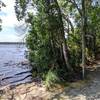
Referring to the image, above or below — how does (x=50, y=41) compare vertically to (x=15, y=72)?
above

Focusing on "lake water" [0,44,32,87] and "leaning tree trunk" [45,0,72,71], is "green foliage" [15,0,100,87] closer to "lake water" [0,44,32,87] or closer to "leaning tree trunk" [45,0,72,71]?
"leaning tree trunk" [45,0,72,71]

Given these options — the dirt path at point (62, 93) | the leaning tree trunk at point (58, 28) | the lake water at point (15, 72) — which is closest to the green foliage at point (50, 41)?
the leaning tree trunk at point (58, 28)

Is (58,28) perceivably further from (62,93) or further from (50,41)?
(62,93)

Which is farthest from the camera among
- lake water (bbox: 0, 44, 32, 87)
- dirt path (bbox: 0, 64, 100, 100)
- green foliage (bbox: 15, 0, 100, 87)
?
lake water (bbox: 0, 44, 32, 87)

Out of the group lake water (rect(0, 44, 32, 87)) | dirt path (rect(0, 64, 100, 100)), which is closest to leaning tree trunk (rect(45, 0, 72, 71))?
dirt path (rect(0, 64, 100, 100))

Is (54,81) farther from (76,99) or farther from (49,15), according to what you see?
(49,15)

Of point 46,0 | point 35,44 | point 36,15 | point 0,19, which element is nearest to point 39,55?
point 35,44

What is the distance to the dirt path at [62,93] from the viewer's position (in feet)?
34.3

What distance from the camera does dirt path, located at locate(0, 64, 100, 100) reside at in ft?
34.3

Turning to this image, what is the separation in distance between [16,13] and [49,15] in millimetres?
1928

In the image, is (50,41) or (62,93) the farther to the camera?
(50,41)

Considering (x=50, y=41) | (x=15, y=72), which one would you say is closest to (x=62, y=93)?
(x=50, y=41)

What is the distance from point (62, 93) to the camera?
432 inches

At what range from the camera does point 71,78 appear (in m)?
13.1
